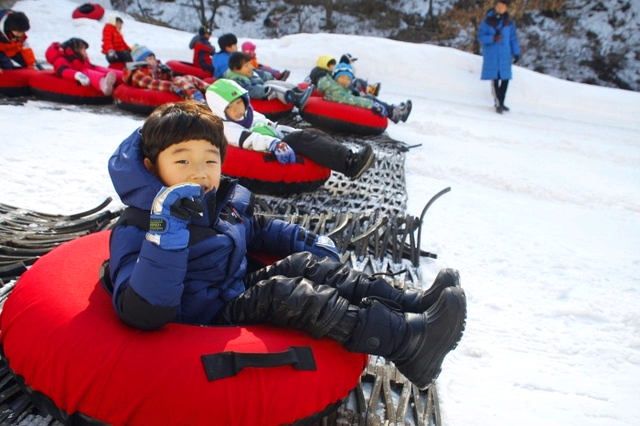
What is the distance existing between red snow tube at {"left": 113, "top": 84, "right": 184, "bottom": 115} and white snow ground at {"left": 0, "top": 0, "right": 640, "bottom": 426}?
32 centimetres

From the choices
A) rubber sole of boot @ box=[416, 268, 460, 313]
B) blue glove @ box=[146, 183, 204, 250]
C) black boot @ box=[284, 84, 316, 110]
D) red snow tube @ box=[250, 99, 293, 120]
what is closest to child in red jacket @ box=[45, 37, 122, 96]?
red snow tube @ box=[250, 99, 293, 120]

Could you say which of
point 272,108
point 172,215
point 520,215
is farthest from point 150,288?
point 272,108

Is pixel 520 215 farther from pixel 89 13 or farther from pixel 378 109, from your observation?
pixel 89 13

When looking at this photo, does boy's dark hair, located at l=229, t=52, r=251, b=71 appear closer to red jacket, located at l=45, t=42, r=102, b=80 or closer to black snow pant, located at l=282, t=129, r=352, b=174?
red jacket, located at l=45, t=42, r=102, b=80

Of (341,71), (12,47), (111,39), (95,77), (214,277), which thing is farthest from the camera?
(111,39)

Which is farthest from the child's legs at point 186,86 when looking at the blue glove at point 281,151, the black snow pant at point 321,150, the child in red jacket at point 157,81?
the blue glove at point 281,151

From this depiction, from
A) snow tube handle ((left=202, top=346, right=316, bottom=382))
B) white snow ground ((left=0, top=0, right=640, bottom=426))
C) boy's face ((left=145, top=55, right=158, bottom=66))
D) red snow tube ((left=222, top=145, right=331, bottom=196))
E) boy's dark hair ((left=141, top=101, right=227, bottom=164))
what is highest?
boy's dark hair ((left=141, top=101, right=227, bottom=164))

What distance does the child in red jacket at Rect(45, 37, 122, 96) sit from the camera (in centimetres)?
574

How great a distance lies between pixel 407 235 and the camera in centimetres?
315

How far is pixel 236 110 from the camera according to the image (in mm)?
3615

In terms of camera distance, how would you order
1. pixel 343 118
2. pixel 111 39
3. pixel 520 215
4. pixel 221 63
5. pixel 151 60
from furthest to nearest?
pixel 111 39
pixel 221 63
pixel 151 60
pixel 343 118
pixel 520 215

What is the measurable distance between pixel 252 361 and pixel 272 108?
4416mm

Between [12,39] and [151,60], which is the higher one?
[12,39]

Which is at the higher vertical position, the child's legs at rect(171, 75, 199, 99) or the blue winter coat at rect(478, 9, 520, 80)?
the blue winter coat at rect(478, 9, 520, 80)
